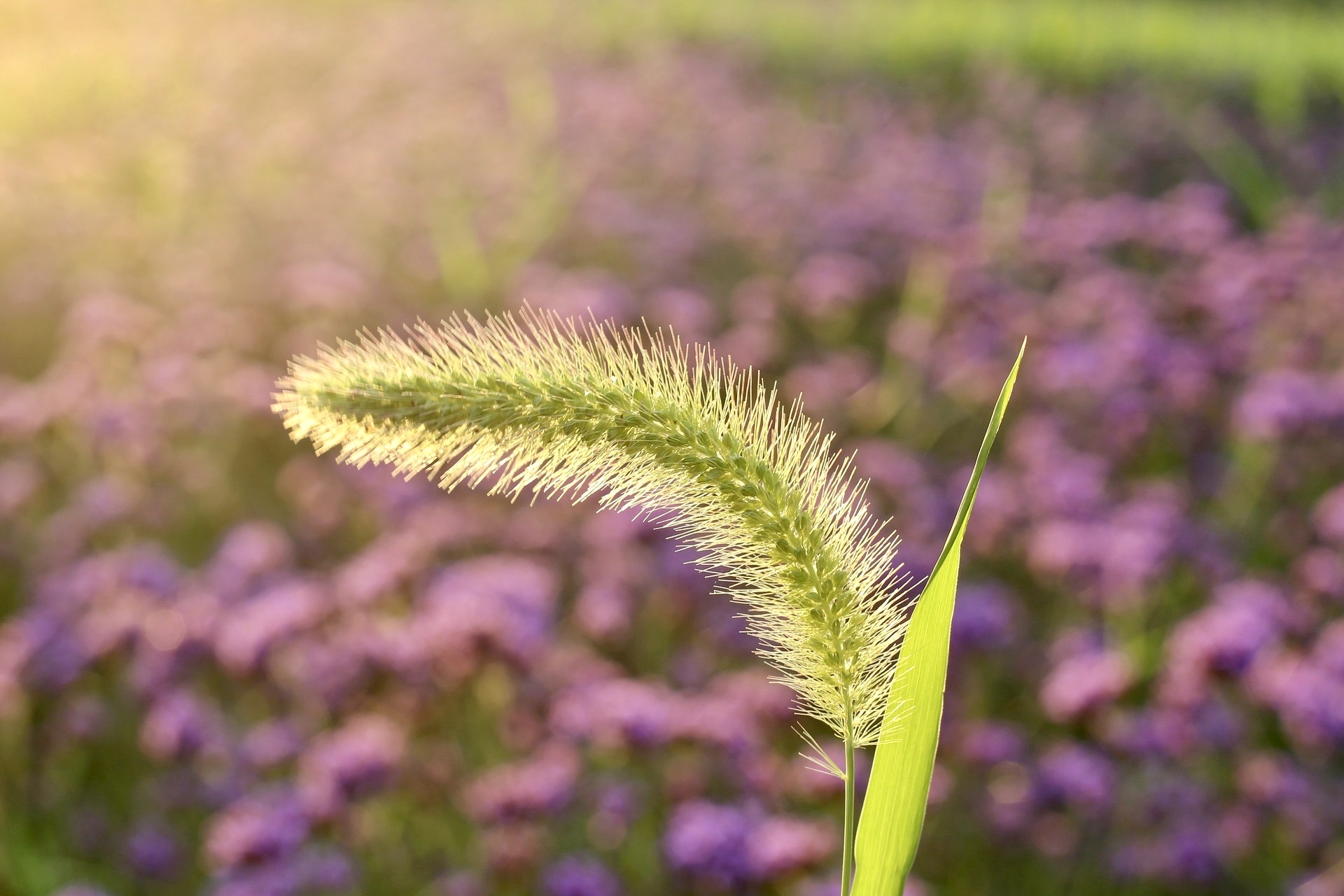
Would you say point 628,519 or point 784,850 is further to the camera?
point 628,519

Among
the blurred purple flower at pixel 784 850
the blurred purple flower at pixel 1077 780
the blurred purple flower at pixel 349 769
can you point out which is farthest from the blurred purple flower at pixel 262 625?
the blurred purple flower at pixel 1077 780

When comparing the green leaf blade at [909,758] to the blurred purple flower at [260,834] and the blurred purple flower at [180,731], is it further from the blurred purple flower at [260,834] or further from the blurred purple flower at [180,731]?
the blurred purple flower at [180,731]

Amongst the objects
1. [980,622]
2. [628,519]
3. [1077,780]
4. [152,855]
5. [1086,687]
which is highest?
[628,519]

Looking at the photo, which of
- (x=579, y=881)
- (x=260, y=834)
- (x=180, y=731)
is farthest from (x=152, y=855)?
(x=579, y=881)

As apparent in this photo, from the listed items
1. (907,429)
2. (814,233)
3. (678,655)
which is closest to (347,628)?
(678,655)

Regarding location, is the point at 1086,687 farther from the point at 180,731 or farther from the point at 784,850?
the point at 180,731

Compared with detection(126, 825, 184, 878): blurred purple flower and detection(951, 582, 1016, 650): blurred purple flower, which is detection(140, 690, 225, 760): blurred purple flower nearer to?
detection(126, 825, 184, 878): blurred purple flower

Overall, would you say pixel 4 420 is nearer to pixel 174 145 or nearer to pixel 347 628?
pixel 347 628

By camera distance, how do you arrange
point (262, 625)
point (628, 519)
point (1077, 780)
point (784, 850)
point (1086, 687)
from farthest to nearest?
point (628, 519), point (262, 625), point (1086, 687), point (1077, 780), point (784, 850)
